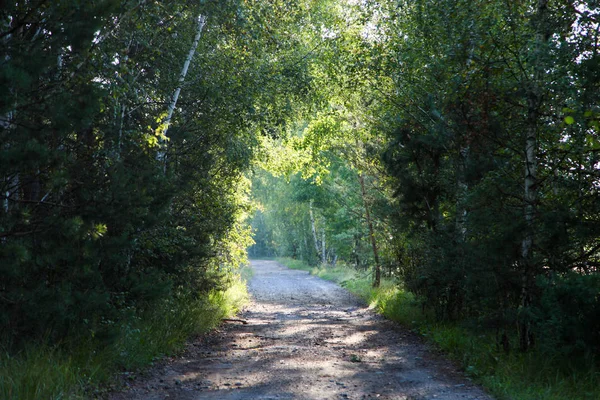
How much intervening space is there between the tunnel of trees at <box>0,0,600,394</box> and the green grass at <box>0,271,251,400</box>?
0.96 feet

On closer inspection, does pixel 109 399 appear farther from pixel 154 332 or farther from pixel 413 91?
pixel 413 91

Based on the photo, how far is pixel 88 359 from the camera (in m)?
6.93

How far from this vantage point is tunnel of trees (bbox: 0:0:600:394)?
592 cm

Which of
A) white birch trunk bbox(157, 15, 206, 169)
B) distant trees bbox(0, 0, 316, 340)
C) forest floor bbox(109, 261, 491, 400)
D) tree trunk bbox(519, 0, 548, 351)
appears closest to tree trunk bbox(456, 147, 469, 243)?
tree trunk bbox(519, 0, 548, 351)

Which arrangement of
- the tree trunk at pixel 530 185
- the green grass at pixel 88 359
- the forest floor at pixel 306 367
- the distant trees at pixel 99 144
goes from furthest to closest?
1. the tree trunk at pixel 530 185
2. the forest floor at pixel 306 367
3. the distant trees at pixel 99 144
4. the green grass at pixel 88 359

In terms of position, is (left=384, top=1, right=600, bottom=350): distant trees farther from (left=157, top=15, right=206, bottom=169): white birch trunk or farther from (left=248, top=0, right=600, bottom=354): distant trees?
(left=157, top=15, right=206, bottom=169): white birch trunk

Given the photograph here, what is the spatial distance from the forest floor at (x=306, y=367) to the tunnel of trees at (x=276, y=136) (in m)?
1.15

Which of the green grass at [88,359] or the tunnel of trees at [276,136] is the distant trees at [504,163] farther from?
the green grass at [88,359]

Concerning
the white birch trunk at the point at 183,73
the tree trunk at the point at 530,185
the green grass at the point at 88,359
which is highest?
the white birch trunk at the point at 183,73

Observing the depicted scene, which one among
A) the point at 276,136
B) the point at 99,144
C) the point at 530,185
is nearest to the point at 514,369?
the point at 530,185

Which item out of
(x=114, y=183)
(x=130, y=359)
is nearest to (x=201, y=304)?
(x=130, y=359)

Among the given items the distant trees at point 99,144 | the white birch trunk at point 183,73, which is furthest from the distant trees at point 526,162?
the white birch trunk at point 183,73

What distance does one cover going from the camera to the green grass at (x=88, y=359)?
5520 millimetres

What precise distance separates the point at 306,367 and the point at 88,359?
127 inches
